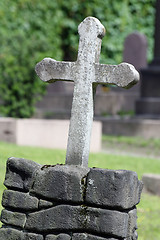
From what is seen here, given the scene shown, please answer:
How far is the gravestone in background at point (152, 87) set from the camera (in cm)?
1359

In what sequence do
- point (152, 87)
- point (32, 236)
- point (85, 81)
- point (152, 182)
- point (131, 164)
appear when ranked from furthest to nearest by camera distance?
point (152, 87), point (131, 164), point (152, 182), point (85, 81), point (32, 236)

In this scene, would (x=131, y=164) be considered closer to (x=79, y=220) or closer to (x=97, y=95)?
(x=79, y=220)

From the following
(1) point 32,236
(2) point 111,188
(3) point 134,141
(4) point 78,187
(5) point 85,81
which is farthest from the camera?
(3) point 134,141

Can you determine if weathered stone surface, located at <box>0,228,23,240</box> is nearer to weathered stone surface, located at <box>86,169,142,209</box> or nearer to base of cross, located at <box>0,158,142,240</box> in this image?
base of cross, located at <box>0,158,142,240</box>

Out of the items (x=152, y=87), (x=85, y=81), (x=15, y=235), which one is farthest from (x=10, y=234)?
(x=152, y=87)

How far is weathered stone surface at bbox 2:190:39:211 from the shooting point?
3.67 m

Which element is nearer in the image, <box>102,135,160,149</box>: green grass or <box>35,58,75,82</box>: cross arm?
<box>35,58,75,82</box>: cross arm

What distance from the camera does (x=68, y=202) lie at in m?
3.58

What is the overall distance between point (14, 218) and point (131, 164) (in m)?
5.19

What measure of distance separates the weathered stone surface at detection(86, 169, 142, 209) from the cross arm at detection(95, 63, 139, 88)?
2.11ft

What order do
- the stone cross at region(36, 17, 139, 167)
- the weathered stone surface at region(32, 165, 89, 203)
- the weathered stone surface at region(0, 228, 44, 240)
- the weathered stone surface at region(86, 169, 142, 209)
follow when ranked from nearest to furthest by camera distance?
the weathered stone surface at region(86, 169, 142, 209)
the weathered stone surface at region(32, 165, 89, 203)
the weathered stone surface at region(0, 228, 44, 240)
the stone cross at region(36, 17, 139, 167)

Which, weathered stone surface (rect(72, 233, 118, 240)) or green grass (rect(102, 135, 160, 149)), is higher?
green grass (rect(102, 135, 160, 149))

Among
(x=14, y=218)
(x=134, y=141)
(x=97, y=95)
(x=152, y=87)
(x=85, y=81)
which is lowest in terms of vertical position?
(x=14, y=218)

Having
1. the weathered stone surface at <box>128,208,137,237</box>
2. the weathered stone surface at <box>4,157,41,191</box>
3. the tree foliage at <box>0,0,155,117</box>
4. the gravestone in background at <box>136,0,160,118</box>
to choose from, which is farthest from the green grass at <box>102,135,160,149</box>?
the weathered stone surface at <box>4,157,41,191</box>
